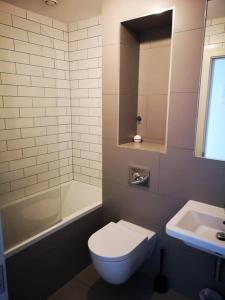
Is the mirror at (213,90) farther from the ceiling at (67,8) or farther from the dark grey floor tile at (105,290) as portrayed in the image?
the dark grey floor tile at (105,290)

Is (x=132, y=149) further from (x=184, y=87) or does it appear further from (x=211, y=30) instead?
(x=211, y=30)

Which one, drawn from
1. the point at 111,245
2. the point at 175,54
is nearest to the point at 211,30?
the point at 175,54

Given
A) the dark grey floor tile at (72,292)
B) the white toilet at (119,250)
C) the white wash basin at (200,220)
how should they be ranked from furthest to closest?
the dark grey floor tile at (72,292) < the white toilet at (119,250) < the white wash basin at (200,220)

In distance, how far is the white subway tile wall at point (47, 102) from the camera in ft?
6.64

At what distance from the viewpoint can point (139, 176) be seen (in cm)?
198

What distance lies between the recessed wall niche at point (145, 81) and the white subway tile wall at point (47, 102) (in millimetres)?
426

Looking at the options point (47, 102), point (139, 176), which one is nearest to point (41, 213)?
point (139, 176)

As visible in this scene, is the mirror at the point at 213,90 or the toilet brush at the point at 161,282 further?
the toilet brush at the point at 161,282

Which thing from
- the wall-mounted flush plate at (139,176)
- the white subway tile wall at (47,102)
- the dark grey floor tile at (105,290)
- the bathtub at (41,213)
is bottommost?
the dark grey floor tile at (105,290)

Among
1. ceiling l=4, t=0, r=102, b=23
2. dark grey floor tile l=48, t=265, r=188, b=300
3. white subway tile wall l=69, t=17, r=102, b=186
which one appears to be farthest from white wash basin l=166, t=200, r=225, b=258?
ceiling l=4, t=0, r=102, b=23

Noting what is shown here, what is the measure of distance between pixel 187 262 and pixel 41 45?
2458mm

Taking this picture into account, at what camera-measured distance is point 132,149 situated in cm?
199

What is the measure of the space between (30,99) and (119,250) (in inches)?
63.8

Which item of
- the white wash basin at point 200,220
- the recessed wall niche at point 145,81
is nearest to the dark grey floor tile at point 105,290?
the white wash basin at point 200,220
